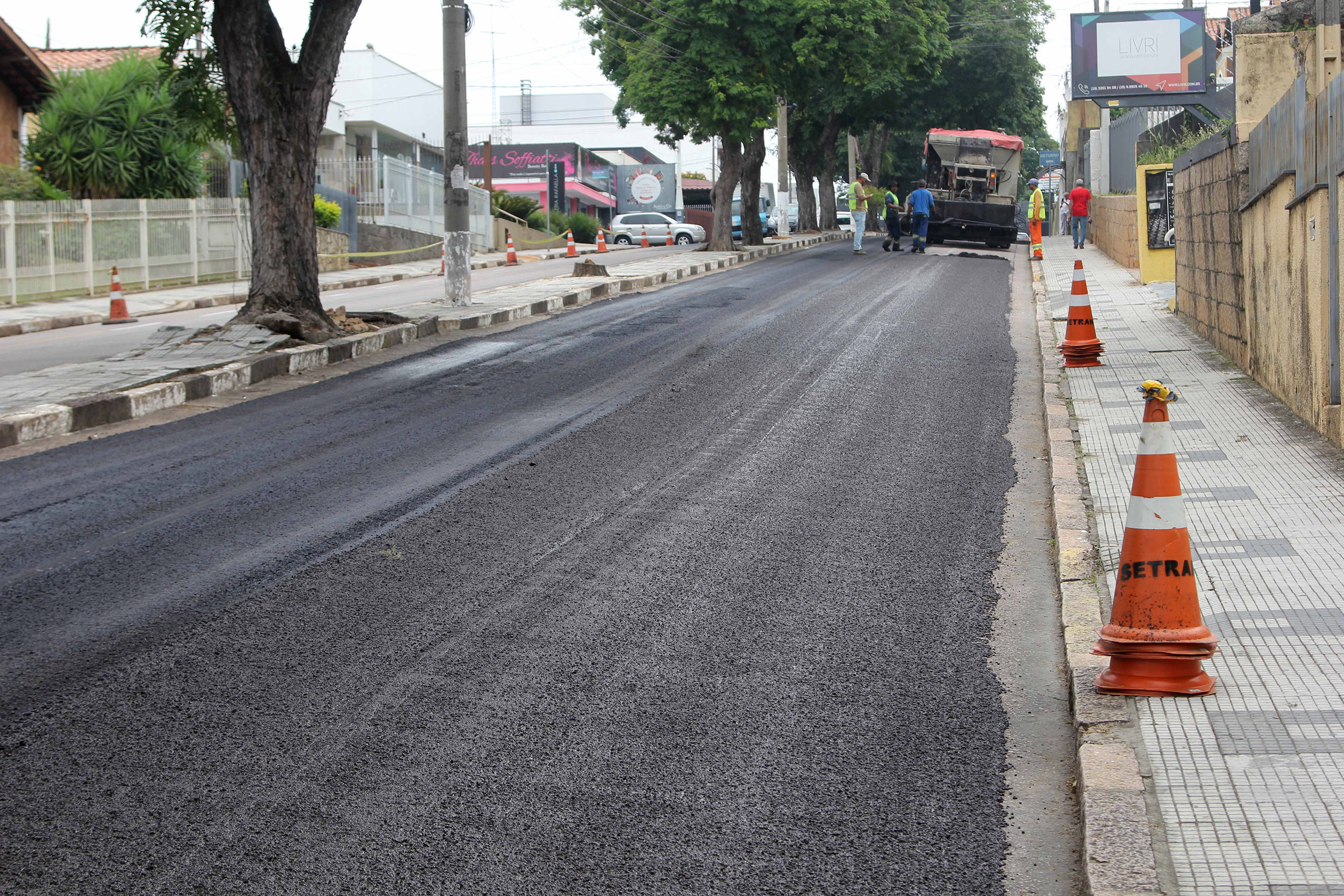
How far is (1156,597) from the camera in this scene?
4133mm

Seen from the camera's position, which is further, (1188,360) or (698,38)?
(698,38)

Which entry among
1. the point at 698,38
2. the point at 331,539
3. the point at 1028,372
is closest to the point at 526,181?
the point at 698,38

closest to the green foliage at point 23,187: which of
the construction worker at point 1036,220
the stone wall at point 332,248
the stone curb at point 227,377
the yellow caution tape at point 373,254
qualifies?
the yellow caution tape at point 373,254

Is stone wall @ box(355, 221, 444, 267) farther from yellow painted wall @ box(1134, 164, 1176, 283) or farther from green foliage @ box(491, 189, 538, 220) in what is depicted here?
yellow painted wall @ box(1134, 164, 1176, 283)

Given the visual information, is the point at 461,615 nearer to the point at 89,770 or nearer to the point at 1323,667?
the point at 89,770

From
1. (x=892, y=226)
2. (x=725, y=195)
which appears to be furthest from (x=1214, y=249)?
(x=725, y=195)

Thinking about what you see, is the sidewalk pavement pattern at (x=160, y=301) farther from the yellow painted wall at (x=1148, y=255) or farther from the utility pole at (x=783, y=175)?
the yellow painted wall at (x=1148, y=255)

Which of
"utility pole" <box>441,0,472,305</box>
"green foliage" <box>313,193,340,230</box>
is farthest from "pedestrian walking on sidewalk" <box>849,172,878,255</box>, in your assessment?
"utility pole" <box>441,0,472,305</box>

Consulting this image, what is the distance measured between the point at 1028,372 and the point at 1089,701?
7570 millimetres

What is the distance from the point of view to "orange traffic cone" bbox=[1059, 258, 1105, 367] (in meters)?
11.1

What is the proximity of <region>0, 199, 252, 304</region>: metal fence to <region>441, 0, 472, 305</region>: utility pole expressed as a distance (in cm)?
924

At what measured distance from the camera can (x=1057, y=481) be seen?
7.02 metres

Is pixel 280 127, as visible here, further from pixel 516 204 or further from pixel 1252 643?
pixel 516 204

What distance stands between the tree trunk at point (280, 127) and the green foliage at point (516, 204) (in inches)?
1310
